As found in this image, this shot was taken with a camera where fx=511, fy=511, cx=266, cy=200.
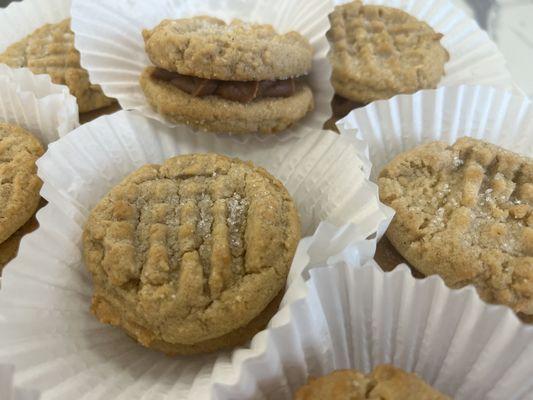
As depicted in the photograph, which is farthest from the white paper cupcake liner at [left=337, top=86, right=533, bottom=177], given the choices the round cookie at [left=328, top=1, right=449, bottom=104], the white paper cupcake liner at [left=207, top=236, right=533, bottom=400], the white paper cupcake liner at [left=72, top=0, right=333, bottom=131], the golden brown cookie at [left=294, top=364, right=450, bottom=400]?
the golden brown cookie at [left=294, top=364, right=450, bottom=400]

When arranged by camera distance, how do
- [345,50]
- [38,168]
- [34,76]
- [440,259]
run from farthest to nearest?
1. [345,50]
2. [34,76]
3. [38,168]
4. [440,259]

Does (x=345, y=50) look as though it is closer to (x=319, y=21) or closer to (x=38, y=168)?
(x=319, y=21)

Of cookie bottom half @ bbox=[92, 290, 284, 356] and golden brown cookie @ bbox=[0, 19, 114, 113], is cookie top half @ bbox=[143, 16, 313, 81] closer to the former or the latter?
golden brown cookie @ bbox=[0, 19, 114, 113]

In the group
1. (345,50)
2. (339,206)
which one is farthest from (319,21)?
(339,206)

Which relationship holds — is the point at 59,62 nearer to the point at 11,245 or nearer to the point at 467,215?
the point at 11,245

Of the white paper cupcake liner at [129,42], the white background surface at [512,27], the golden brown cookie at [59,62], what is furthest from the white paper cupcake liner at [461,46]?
the golden brown cookie at [59,62]
